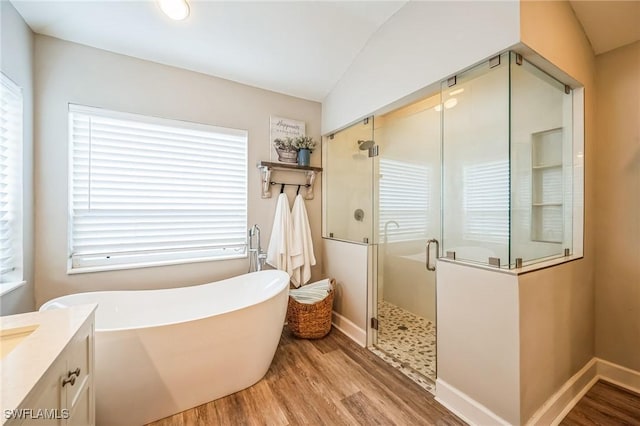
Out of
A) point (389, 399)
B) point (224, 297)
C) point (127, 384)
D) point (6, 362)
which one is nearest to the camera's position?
point (6, 362)

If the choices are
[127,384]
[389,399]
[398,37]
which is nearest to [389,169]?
[398,37]

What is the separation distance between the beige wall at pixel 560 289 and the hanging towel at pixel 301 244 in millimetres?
1861

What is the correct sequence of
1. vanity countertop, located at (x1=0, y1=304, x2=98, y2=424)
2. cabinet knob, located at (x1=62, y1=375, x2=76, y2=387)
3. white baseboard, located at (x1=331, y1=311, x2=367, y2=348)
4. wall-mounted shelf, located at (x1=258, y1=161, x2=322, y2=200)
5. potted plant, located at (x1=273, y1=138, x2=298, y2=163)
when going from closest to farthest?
vanity countertop, located at (x1=0, y1=304, x2=98, y2=424) < cabinet knob, located at (x1=62, y1=375, x2=76, y2=387) < white baseboard, located at (x1=331, y1=311, x2=367, y2=348) < wall-mounted shelf, located at (x1=258, y1=161, x2=322, y2=200) < potted plant, located at (x1=273, y1=138, x2=298, y2=163)

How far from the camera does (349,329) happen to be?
99.7 inches

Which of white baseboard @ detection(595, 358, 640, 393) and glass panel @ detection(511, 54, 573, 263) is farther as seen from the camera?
white baseboard @ detection(595, 358, 640, 393)

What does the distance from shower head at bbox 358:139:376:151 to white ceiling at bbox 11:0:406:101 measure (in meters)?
0.80

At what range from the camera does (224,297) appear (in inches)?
91.7

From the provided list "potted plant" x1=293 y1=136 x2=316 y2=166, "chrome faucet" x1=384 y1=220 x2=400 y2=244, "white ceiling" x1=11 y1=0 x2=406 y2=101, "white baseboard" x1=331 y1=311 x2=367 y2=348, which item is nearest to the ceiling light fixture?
"white ceiling" x1=11 y1=0 x2=406 y2=101

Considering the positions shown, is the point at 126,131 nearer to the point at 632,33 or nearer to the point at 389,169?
the point at 389,169

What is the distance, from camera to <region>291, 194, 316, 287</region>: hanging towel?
270 centimetres

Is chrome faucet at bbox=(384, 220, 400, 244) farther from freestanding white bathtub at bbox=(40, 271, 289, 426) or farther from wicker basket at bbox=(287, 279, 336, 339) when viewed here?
freestanding white bathtub at bbox=(40, 271, 289, 426)

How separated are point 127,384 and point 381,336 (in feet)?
6.80

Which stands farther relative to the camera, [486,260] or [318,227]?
[318,227]

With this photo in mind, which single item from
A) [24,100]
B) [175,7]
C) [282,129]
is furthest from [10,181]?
[282,129]
